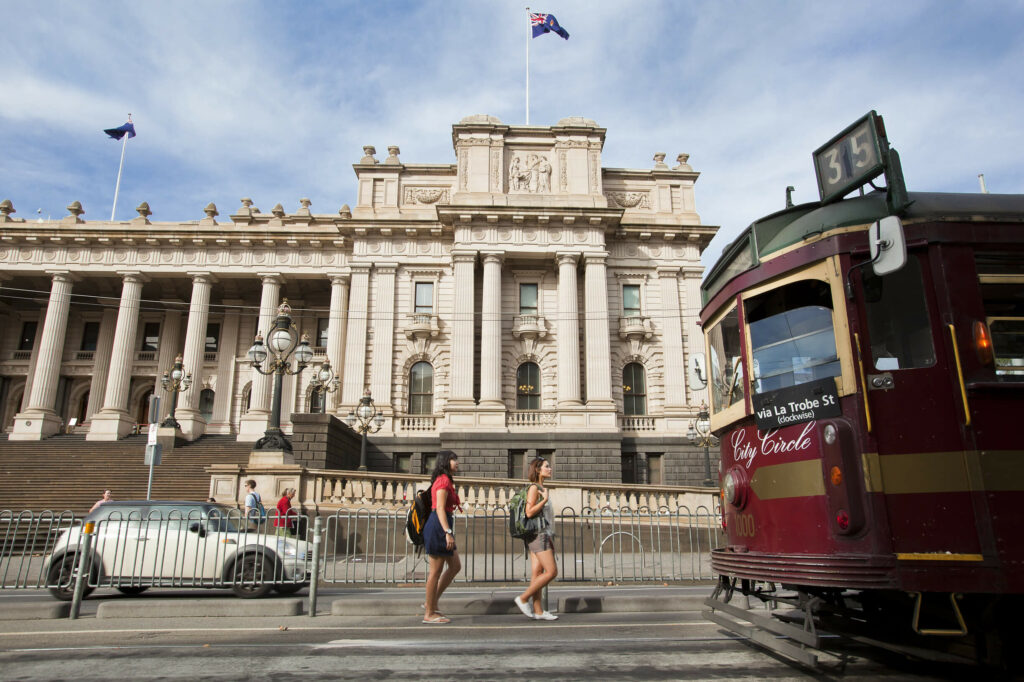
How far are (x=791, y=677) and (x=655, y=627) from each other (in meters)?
2.57

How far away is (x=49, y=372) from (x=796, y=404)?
131 feet

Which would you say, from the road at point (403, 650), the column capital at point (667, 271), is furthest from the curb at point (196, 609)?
the column capital at point (667, 271)

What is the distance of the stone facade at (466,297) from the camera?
30141 mm

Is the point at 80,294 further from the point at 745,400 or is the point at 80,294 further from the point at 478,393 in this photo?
the point at 745,400

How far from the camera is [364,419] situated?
2434 centimetres

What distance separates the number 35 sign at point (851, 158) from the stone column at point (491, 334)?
80.3 feet

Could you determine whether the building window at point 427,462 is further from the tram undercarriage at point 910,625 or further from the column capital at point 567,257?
the tram undercarriage at point 910,625

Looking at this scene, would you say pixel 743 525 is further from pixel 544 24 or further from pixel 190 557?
pixel 544 24

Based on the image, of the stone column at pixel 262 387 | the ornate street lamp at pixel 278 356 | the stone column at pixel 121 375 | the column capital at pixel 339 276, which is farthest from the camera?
the column capital at pixel 339 276

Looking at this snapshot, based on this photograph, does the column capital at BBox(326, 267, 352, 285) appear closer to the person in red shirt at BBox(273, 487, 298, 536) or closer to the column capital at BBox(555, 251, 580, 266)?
the column capital at BBox(555, 251, 580, 266)

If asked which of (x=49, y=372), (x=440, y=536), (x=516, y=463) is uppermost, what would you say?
(x=49, y=372)

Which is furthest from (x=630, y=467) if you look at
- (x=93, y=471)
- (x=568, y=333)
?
(x=93, y=471)

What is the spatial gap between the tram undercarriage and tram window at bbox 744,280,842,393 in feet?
5.38

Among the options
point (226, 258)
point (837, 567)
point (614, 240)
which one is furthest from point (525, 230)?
point (837, 567)
